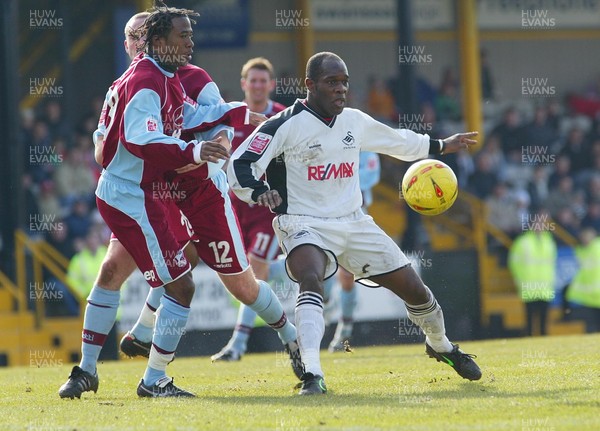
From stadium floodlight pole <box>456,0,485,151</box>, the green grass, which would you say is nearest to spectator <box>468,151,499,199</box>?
stadium floodlight pole <box>456,0,485,151</box>

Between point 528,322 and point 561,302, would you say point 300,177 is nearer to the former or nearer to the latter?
point 528,322

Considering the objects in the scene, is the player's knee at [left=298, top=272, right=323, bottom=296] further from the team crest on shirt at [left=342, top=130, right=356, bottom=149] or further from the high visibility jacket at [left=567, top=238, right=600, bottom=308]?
the high visibility jacket at [left=567, top=238, right=600, bottom=308]

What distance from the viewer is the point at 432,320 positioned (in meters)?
7.81

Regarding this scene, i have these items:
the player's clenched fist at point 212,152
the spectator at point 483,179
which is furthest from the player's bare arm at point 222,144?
the spectator at point 483,179

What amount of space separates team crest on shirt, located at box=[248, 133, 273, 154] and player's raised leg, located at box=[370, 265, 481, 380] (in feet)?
3.68

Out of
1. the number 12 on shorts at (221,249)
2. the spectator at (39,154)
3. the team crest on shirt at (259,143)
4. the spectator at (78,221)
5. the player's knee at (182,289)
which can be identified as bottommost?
the spectator at (78,221)

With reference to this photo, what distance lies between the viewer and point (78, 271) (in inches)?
625

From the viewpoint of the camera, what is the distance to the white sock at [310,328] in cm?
714

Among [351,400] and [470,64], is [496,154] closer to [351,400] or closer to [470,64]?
[470,64]

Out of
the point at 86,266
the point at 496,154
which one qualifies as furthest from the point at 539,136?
the point at 86,266

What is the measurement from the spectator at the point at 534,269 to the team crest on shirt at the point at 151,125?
10973mm

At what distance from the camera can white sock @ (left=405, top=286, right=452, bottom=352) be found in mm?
7754

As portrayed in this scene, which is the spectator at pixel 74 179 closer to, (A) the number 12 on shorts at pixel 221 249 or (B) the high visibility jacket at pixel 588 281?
(B) the high visibility jacket at pixel 588 281

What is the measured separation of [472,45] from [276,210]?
15.4 metres
